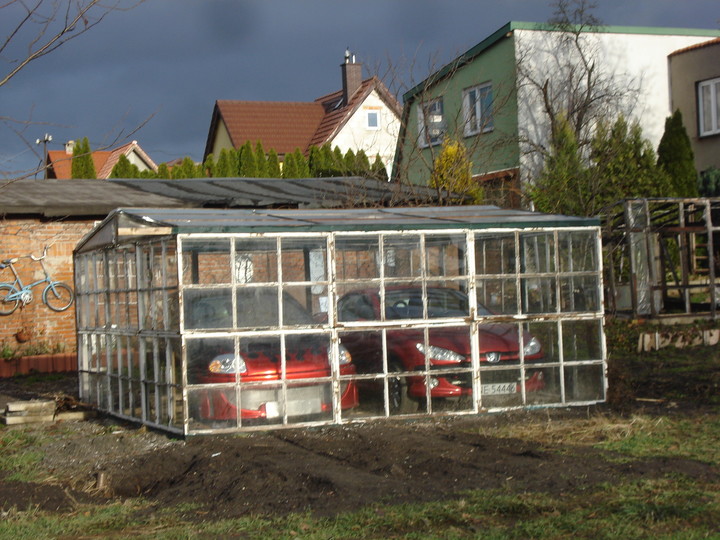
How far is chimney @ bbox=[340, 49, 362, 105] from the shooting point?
45906 millimetres

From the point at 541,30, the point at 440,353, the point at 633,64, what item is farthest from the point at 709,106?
the point at 440,353

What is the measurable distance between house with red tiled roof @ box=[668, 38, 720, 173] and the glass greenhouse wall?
1684cm

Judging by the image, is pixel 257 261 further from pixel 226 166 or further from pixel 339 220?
pixel 226 166

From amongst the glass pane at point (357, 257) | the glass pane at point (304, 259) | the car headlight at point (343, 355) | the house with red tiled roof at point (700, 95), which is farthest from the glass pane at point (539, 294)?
the house with red tiled roof at point (700, 95)

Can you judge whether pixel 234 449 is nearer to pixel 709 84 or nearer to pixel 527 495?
pixel 527 495

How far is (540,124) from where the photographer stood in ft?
89.0

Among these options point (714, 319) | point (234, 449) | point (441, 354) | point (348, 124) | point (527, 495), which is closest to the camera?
point (527, 495)

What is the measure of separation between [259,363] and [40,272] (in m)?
9.11

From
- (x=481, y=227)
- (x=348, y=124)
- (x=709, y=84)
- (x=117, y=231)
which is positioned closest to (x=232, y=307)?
(x=117, y=231)

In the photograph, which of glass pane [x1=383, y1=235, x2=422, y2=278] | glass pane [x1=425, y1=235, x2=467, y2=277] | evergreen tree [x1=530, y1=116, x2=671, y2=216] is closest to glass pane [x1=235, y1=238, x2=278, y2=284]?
glass pane [x1=383, y1=235, x2=422, y2=278]

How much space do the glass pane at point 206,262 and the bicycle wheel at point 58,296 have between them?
27.1 ft

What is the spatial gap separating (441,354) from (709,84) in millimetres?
18949

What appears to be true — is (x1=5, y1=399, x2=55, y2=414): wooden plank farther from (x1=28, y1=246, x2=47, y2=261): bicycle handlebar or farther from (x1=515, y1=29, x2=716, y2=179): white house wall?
(x1=515, y1=29, x2=716, y2=179): white house wall

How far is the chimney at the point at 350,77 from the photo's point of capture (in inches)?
1807
